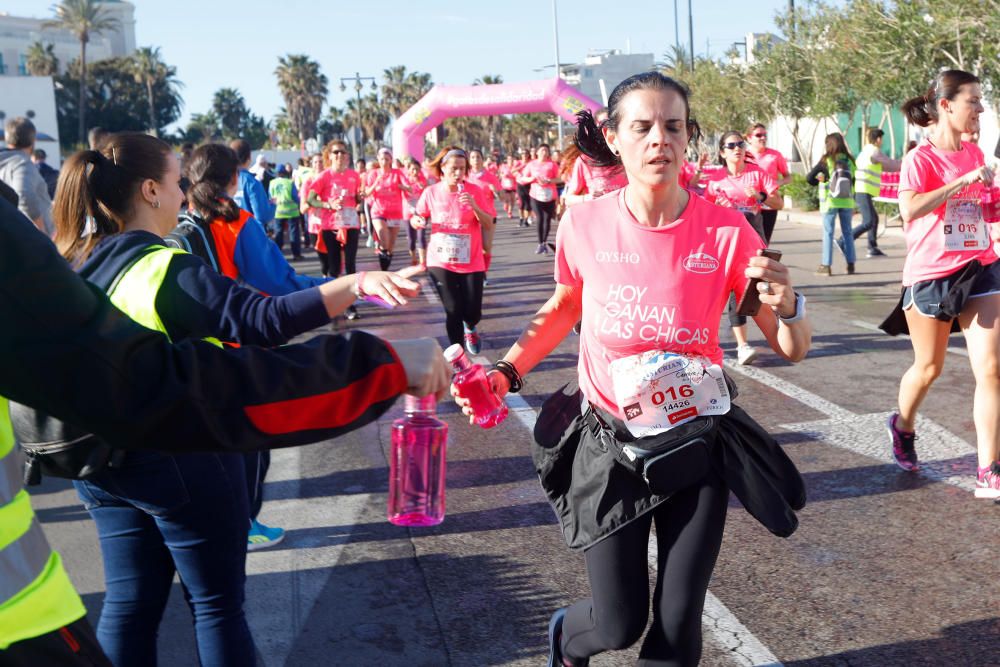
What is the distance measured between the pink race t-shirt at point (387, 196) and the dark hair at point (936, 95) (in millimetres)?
11687

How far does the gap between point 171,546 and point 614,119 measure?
5.83 feet

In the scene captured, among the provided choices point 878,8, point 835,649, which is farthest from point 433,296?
point 878,8

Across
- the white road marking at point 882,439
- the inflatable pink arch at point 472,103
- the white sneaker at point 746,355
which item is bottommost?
the white road marking at point 882,439

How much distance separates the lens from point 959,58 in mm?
20797

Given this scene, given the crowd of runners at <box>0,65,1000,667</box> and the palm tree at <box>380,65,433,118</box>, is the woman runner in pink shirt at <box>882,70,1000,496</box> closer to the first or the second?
the crowd of runners at <box>0,65,1000,667</box>

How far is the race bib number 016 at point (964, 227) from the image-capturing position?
5.18 metres

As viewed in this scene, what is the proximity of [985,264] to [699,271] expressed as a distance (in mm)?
2781

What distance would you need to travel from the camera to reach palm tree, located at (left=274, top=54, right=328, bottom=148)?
93.4 metres

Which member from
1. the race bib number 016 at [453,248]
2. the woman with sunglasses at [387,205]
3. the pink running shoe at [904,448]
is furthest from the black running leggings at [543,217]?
the pink running shoe at [904,448]

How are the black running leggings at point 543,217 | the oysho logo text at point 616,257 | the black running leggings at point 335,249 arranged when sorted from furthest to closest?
the black running leggings at point 543,217 < the black running leggings at point 335,249 < the oysho logo text at point 616,257

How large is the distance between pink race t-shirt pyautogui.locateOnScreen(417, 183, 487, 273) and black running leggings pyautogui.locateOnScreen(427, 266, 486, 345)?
2.5 inches

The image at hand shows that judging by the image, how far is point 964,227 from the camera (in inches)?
205

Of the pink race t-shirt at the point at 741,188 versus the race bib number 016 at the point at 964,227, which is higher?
the pink race t-shirt at the point at 741,188

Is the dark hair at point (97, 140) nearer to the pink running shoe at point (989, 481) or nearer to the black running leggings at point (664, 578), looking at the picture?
the black running leggings at point (664, 578)
